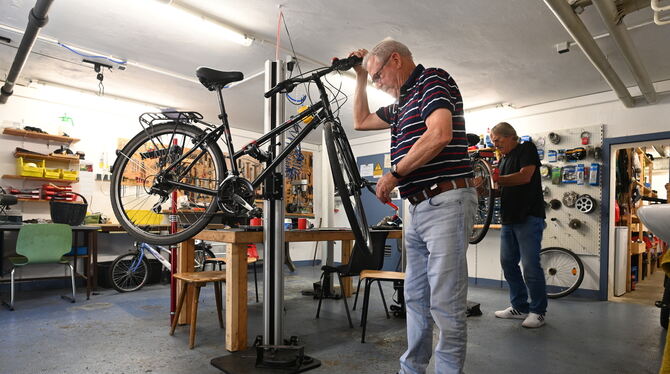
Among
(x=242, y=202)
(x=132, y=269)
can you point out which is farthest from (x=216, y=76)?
(x=132, y=269)

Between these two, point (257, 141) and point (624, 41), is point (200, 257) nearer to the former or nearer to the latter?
point (257, 141)

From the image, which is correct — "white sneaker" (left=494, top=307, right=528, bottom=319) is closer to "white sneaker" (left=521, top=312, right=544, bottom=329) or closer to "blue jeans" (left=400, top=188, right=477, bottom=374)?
"white sneaker" (left=521, top=312, right=544, bottom=329)

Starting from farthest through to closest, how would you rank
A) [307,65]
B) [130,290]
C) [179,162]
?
1. [130,290]
2. [307,65]
3. [179,162]

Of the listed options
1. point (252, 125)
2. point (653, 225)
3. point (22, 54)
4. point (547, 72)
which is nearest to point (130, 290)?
point (22, 54)

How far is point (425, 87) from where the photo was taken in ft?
4.85

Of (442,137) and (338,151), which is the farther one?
(338,151)

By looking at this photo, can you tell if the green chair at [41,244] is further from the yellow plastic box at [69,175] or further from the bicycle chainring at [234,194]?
the bicycle chainring at [234,194]

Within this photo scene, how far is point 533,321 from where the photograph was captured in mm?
3203

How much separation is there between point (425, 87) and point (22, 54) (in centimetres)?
404

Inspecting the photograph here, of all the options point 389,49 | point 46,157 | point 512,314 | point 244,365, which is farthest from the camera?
point 46,157

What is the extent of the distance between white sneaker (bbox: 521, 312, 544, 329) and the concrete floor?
0.05m

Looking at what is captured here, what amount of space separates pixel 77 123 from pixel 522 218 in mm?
5685

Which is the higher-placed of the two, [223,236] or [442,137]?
[442,137]

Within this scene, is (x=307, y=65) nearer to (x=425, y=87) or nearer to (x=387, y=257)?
(x=425, y=87)
